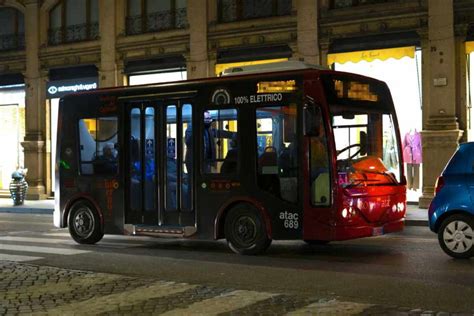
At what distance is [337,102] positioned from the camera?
10078mm

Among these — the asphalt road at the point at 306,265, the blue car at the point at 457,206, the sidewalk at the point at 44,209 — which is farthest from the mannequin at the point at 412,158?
the blue car at the point at 457,206

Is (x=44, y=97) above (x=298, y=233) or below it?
above

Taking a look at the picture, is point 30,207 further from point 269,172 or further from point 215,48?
point 269,172

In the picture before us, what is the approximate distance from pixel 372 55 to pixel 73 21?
40.1 feet

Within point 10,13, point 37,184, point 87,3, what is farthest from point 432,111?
point 10,13

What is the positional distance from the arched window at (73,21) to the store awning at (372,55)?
9.63 m

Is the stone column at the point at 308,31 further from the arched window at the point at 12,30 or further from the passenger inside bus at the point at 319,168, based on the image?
the arched window at the point at 12,30

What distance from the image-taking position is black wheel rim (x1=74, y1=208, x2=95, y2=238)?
12586 mm

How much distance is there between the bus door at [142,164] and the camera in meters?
11.7

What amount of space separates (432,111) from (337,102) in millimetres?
9260

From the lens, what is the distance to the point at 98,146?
492 inches

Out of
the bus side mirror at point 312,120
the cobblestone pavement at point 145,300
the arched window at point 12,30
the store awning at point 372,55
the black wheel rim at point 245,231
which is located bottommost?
the cobblestone pavement at point 145,300

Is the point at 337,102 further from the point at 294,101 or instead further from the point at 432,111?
the point at 432,111

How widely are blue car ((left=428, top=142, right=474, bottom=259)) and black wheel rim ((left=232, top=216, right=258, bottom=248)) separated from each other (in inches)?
112
